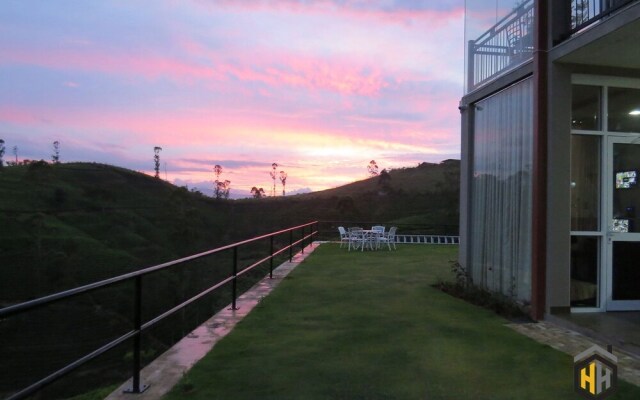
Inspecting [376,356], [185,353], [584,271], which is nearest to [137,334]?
[185,353]

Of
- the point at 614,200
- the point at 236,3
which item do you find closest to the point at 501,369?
the point at 614,200

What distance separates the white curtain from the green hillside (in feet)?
48.4

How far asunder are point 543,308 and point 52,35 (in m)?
11.2

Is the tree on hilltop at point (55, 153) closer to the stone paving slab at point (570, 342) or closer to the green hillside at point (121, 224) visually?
the green hillside at point (121, 224)

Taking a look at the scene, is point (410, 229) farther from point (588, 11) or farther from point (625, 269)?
point (588, 11)

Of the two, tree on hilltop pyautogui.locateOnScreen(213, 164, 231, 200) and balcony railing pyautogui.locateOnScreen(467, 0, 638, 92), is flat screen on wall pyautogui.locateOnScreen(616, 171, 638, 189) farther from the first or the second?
tree on hilltop pyautogui.locateOnScreen(213, 164, 231, 200)

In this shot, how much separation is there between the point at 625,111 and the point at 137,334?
5.69 m

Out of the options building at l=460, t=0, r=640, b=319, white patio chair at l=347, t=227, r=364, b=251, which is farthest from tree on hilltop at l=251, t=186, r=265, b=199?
building at l=460, t=0, r=640, b=319

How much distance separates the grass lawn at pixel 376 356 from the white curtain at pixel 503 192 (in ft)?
2.00

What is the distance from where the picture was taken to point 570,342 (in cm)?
459

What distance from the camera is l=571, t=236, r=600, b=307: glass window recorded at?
18.2 feet

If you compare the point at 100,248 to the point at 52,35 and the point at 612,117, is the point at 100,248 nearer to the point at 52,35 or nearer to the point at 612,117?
the point at 52,35

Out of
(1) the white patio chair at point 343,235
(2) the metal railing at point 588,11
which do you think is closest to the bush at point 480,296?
(2) the metal railing at point 588,11

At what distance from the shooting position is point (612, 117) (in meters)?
5.64
